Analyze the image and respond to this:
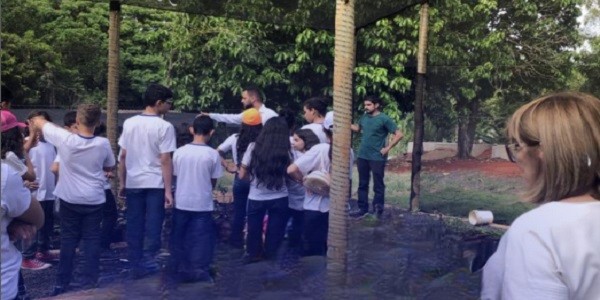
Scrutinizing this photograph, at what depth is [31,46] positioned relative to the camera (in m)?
15.6

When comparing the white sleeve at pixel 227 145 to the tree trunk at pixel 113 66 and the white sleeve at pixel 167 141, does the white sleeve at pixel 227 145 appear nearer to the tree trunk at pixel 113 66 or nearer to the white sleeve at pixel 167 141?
the white sleeve at pixel 167 141

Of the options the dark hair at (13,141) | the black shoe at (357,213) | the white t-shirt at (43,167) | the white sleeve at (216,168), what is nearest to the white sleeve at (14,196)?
the dark hair at (13,141)

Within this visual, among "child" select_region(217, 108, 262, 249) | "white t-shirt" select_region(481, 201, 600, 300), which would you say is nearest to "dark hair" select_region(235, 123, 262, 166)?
"child" select_region(217, 108, 262, 249)

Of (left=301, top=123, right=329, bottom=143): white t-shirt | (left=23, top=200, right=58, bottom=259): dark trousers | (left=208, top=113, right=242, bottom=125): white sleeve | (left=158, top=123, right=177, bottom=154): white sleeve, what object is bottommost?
(left=23, top=200, right=58, bottom=259): dark trousers

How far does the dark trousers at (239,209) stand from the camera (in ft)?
21.9

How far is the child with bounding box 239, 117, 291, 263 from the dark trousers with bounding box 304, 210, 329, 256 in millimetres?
230

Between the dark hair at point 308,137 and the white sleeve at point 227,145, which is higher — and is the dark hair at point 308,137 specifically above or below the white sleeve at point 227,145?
above

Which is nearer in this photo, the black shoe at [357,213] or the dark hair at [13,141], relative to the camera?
the dark hair at [13,141]

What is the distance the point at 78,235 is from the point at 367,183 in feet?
14.2

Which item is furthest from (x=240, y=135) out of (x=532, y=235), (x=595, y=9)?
(x=595, y=9)

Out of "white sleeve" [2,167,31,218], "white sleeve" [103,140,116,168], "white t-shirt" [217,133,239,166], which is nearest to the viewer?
"white sleeve" [2,167,31,218]

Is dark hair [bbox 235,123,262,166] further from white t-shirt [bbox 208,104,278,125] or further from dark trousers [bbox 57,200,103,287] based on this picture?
dark trousers [bbox 57,200,103,287]

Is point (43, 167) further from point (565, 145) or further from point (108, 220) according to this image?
point (565, 145)

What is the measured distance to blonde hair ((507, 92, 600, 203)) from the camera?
5.12ft
